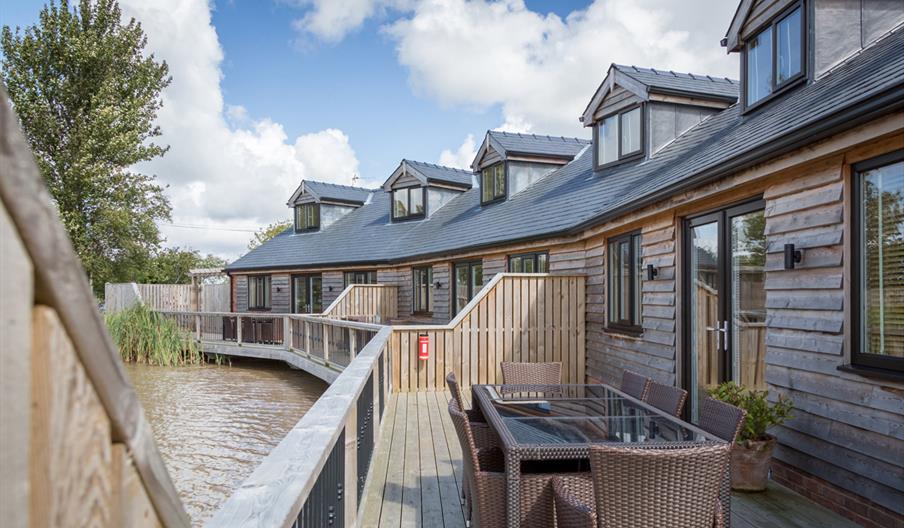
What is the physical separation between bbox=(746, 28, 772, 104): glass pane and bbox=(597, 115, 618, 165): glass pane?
11.4 ft

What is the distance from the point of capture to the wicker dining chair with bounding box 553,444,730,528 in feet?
7.66

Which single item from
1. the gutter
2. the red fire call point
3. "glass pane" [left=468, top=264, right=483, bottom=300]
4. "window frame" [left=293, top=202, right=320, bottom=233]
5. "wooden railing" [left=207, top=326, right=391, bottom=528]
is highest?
"window frame" [left=293, top=202, right=320, bottom=233]

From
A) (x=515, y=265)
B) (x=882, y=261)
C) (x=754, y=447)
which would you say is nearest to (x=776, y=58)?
(x=882, y=261)

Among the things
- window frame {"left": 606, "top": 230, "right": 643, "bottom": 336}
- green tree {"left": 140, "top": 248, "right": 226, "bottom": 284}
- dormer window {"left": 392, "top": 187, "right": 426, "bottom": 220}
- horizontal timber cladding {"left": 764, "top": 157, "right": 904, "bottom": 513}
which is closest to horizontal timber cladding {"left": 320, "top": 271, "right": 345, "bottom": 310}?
dormer window {"left": 392, "top": 187, "right": 426, "bottom": 220}

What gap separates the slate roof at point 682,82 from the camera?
997 centimetres

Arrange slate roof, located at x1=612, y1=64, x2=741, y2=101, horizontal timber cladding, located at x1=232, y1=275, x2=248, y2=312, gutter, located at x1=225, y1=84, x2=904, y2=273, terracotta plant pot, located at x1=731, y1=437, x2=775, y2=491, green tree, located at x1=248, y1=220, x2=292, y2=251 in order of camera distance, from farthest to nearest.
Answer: green tree, located at x1=248, y1=220, x2=292, y2=251, horizontal timber cladding, located at x1=232, y1=275, x2=248, y2=312, slate roof, located at x1=612, y1=64, x2=741, y2=101, terracotta plant pot, located at x1=731, y1=437, x2=775, y2=491, gutter, located at x1=225, y1=84, x2=904, y2=273

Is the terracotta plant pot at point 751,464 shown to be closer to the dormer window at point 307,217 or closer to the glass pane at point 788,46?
the glass pane at point 788,46

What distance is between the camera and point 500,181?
1452cm

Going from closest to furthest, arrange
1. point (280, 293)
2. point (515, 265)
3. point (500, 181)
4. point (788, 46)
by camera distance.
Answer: point (788, 46)
point (515, 265)
point (500, 181)
point (280, 293)

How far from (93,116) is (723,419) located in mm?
23127

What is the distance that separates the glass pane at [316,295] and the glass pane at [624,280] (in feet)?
40.2

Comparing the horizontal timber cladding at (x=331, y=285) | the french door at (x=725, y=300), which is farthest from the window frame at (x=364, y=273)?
the french door at (x=725, y=300)

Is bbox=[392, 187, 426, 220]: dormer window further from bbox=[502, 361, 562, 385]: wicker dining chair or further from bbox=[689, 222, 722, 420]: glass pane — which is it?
bbox=[502, 361, 562, 385]: wicker dining chair

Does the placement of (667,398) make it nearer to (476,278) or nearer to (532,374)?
(532,374)
